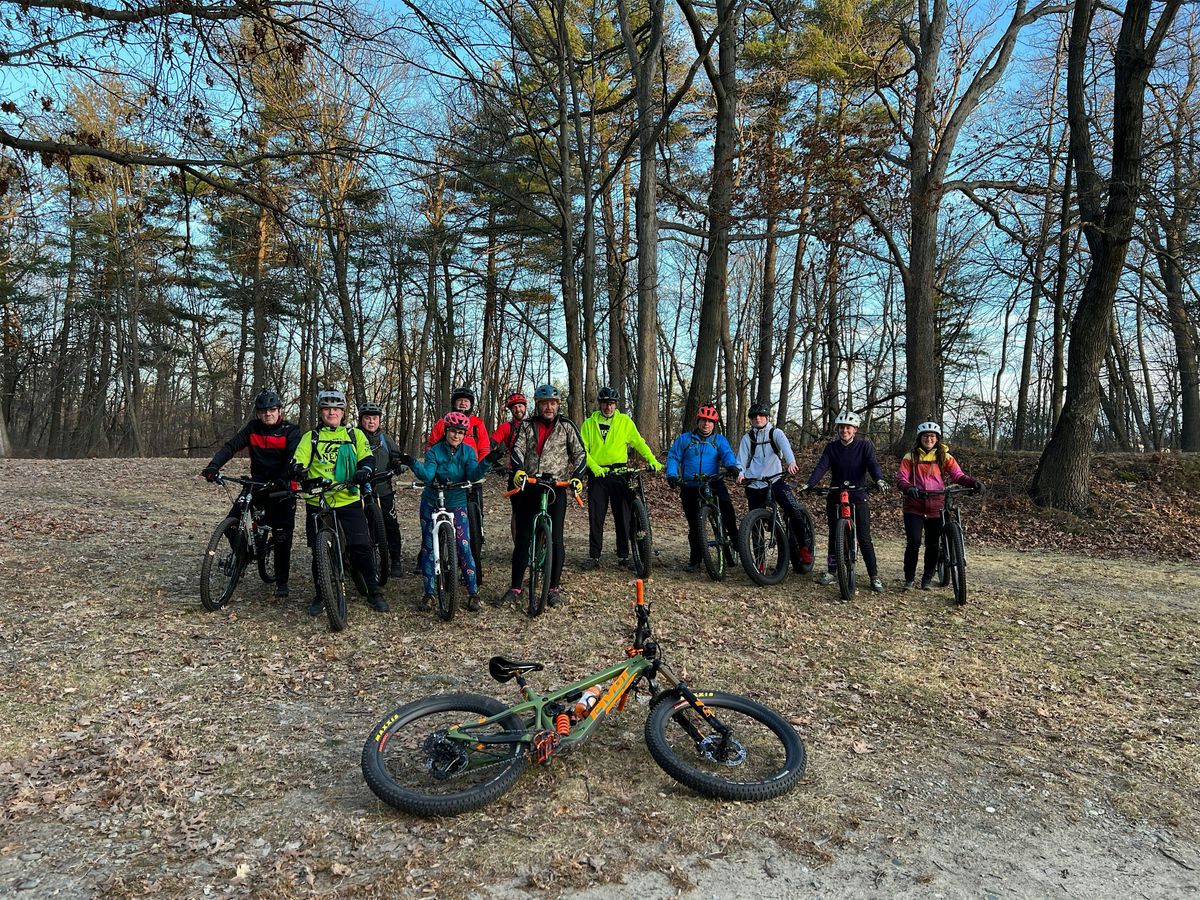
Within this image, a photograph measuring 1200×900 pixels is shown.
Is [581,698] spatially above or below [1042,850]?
above

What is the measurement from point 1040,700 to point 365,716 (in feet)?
14.1

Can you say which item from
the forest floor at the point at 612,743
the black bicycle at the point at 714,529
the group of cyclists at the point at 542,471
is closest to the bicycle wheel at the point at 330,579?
the forest floor at the point at 612,743

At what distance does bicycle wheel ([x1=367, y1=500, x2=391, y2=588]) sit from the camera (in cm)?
680

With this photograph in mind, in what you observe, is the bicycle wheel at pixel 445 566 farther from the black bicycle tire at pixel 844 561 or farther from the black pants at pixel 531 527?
the black bicycle tire at pixel 844 561

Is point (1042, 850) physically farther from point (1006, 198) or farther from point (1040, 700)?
point (1006, 198)

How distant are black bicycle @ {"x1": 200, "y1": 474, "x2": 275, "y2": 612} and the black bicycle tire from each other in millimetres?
5204

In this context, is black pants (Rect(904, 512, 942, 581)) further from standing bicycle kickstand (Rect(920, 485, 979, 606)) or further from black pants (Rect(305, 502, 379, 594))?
black pants (Rect(305, 502, 379, 594))

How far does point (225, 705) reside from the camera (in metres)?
4.34

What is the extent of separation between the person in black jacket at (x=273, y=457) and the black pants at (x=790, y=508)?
178 inches

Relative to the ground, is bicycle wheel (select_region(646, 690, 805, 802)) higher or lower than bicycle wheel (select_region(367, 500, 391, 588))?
lower

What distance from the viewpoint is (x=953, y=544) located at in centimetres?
678

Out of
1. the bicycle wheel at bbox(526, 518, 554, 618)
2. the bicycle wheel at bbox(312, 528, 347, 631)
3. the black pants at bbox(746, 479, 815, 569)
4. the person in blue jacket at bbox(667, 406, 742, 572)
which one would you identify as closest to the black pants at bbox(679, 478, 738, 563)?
the person in blue jacket at bbox(667, 406, 742, 572)

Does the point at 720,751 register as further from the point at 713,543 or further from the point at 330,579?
the point at 713,543

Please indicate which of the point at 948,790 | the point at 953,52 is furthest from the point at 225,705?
the point at 953,52
